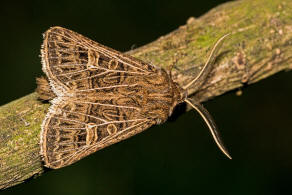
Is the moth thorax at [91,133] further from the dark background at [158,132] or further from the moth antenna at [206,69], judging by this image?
the dark background at [158,132]

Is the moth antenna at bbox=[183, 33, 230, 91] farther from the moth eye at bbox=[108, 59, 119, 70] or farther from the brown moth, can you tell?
the moth eye at bbox=[108, 59, 119, 70]

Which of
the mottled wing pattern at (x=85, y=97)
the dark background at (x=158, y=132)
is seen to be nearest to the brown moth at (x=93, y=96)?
the mottled wing pattern at (x=85, y=97)

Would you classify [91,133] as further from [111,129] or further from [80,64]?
[80,64]

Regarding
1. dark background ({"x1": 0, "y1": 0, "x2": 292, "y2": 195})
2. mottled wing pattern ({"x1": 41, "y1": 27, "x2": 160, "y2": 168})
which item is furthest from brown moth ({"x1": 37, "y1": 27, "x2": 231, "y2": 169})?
dark background ({"x1": 0, "y1": 0, "x2": 292, "y2": 195})

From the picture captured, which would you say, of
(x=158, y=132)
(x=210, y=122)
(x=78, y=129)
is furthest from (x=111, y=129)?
(x=158, y=132)

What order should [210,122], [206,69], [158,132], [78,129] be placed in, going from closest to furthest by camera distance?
[78,129] < [210,122] < [206,69] < [158,132]
